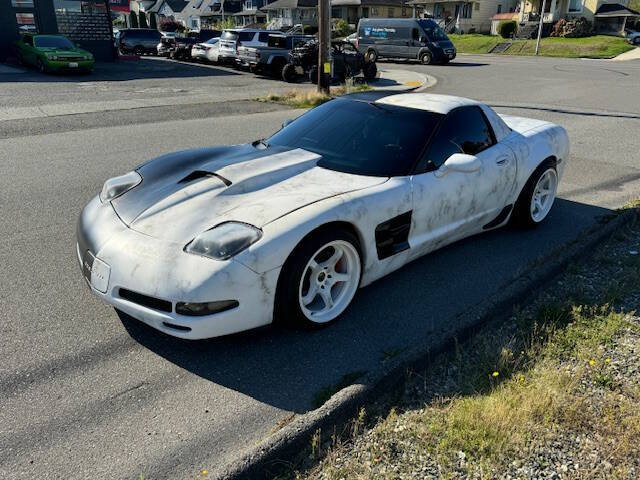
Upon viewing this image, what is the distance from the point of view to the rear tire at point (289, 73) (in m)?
19.4

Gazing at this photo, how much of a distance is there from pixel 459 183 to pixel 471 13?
64.7 metres

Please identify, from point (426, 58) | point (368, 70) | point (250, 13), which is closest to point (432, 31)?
point (426, 58)

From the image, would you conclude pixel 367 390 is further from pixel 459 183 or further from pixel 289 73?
pixel 289 73

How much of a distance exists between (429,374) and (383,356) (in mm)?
324

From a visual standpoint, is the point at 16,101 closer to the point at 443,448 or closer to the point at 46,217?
the point at 46,217

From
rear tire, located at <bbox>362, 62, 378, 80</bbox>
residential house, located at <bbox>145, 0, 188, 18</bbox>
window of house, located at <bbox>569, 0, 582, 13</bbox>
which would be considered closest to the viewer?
rear tire, located at <bbox>362, 62, 378, 80</bbox>

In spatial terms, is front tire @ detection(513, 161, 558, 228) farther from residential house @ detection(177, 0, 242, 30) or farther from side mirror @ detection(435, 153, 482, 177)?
residential house @ detection(177, 0, 242, 30)

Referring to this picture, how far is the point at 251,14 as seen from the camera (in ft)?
251

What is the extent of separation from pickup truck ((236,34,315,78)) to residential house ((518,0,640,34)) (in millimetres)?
38267

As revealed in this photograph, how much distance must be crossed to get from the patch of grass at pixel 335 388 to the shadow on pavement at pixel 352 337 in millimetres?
35

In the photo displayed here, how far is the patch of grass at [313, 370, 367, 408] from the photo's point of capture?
9.45 feet

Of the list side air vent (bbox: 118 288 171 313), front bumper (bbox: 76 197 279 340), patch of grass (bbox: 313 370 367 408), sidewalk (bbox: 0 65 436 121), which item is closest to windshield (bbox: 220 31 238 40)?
sidewalk (bbox: 0 65 436 121)

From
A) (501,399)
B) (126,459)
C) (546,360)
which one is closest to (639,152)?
(546,360)

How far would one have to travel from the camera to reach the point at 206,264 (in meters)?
2.96
